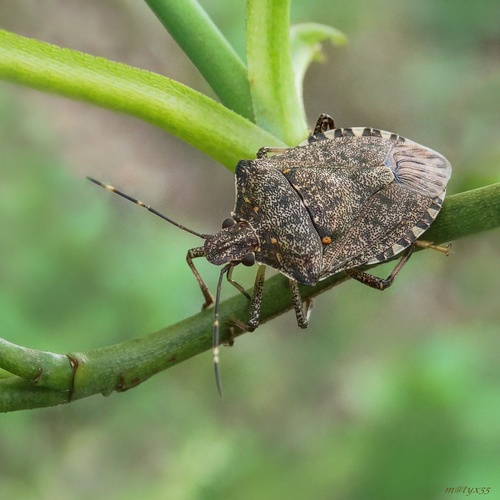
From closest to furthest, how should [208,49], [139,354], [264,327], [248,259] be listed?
[139,354], [208,49], [248,259], [264,327]

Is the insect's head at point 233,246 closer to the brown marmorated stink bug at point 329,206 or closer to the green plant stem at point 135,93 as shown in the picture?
the brown marmorated stink bug at point 329,206

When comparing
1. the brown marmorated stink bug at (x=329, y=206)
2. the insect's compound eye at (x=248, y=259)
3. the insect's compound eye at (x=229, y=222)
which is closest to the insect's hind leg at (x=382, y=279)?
the brown marmorated stink bug at (x=329, y=206)

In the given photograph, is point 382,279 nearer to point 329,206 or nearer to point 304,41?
point 329,206

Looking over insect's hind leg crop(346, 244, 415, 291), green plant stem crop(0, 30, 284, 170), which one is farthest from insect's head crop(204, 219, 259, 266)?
green plant stem crop(0, 30, 284, 170)

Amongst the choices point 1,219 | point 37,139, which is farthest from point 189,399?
point 37,139

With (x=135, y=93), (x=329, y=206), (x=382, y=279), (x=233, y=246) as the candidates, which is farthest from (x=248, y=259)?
(x=135, y=93)
